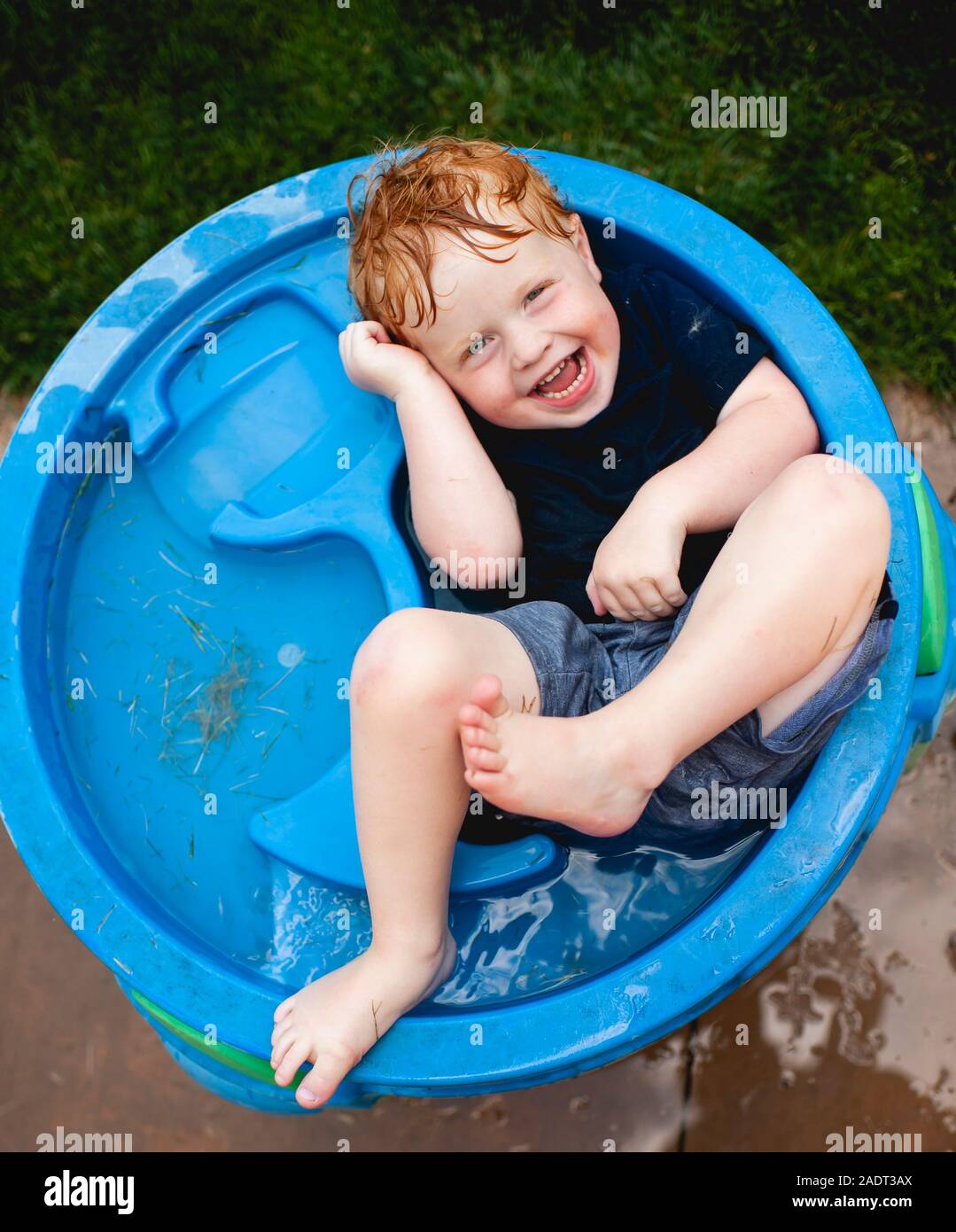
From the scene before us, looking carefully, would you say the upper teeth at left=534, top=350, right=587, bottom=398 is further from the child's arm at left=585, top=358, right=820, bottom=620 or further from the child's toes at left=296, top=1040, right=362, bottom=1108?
the child's toes at left=296, top=1040, right=362, bottom=1108

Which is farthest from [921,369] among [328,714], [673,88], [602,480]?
[328,714]

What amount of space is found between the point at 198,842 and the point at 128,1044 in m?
0.44

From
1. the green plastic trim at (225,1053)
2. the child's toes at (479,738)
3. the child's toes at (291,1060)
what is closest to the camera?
the child's toes at (479,738)

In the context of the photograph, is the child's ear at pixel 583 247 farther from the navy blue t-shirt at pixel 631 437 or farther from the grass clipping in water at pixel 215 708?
the grass clipping in water at pixel 215 708

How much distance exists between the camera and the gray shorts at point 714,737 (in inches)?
39.0

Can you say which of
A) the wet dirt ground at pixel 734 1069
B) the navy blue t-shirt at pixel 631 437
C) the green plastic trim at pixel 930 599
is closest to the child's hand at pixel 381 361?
the navy blue t-shirt at pixel 631 437

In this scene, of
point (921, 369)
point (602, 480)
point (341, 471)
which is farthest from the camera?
point (921, 369)

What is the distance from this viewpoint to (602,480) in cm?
114

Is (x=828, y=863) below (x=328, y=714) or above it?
below

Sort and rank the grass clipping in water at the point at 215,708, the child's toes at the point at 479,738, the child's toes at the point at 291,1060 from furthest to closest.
A: the grass clipping in water at the point at 215,708
the child's toes at the point at 291,1060
the child's toes at the point at 479,738

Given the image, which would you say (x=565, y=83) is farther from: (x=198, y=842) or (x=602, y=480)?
→ (x=198, y=842)

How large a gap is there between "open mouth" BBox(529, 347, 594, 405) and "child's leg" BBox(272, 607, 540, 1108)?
0.24 meters

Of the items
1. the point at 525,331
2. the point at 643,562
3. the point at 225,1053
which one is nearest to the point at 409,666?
the point at 643,562
